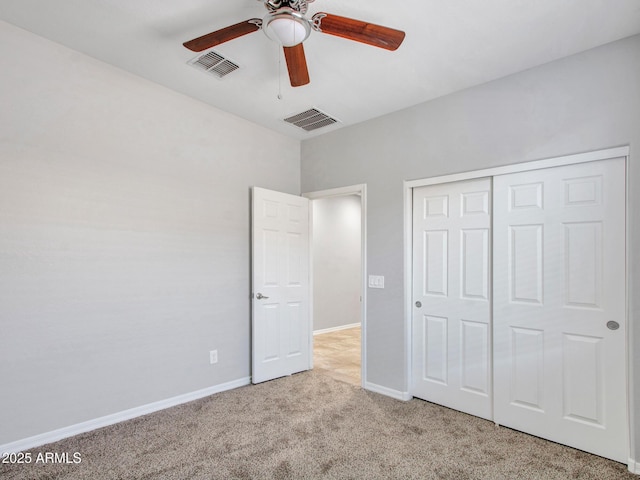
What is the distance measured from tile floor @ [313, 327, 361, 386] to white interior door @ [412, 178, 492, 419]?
89 cm

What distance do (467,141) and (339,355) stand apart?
10.1 ft

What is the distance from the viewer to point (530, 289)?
2.68m

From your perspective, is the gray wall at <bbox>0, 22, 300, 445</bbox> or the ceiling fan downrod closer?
the ceiling fan downrod

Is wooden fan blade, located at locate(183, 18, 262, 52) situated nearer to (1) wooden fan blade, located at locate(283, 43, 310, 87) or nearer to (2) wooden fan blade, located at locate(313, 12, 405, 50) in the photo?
(1) wooden fan blade, located at locate(283, 43, 310, 87)

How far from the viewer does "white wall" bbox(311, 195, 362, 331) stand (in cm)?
627

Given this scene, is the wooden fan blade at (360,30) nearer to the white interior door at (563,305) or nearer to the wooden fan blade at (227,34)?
the wooden fan blade at (227,34)

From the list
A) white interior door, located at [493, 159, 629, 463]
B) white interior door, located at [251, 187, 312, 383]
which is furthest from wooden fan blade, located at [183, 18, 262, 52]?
white interior door, located at [493, 159, 629, 463]

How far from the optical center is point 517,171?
2.73 m

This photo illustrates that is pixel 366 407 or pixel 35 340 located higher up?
pixel 35 340

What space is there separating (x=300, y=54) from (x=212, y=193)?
68.4 inches

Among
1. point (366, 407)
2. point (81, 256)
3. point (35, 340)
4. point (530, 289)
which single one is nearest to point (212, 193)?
point (81, 256)

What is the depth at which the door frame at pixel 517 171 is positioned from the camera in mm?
2225

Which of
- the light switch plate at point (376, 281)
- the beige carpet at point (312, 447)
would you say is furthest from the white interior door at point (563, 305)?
the light switch plate at point (376, 281)

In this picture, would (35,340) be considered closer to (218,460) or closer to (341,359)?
(218,460)
